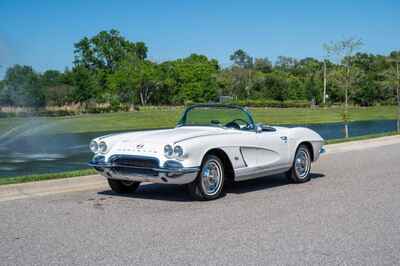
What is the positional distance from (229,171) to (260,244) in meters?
3.17

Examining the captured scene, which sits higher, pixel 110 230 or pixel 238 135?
pixel 238 135

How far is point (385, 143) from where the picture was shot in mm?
20469

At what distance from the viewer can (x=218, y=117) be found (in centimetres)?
1037

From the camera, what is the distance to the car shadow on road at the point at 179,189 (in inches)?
368

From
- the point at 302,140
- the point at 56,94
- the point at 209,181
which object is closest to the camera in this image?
the point at 209,181

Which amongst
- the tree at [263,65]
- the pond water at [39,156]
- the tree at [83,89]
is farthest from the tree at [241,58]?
the pond water at [39,156]

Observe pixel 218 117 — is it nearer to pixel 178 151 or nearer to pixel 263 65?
pixel 178 151

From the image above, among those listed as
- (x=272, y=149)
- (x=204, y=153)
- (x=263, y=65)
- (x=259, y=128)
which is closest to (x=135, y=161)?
(x=204, y=153)

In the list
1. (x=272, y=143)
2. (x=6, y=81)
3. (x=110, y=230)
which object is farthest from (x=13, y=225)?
(x=6, y=81)

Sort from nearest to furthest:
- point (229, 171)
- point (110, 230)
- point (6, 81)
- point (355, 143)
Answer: point (110, 230)
point (229, 171)
point (355, 143)
point (6, 81)

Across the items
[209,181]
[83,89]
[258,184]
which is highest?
[83,89]

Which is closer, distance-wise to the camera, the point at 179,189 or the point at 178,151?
the point at 178,151

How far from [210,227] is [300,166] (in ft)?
14.4

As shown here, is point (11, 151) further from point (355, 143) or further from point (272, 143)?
point (272, 143)
